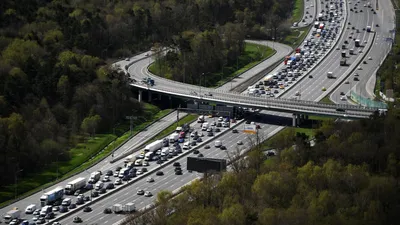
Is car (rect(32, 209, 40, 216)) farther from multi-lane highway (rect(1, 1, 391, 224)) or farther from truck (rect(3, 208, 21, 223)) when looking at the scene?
multi-lane highway (rect(1, 1, 391, 224))

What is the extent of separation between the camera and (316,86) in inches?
5472

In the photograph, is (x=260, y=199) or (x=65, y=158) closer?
(x=260, y=199)

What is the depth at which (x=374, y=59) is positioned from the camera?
15388 centimetres

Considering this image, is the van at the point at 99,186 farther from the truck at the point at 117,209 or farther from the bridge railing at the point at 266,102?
the bridge railing at the point at 266,102

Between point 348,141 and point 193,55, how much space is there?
41.3 meters

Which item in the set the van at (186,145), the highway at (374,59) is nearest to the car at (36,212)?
the van at (186,145)

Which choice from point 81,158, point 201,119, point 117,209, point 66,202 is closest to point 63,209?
point 66,202

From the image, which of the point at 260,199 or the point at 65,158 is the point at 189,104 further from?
the point at 260,199

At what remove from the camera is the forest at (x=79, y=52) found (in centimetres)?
10712

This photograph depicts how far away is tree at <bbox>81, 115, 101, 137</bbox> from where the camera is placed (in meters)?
113

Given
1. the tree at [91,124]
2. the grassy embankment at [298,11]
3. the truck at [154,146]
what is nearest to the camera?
the truck at [154,146]

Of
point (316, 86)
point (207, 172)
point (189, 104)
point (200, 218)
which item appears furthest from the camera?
point (316, 86)

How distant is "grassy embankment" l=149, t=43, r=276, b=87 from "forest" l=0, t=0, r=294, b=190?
5.11 ft

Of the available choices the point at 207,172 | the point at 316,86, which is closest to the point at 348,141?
the point at 207,172
